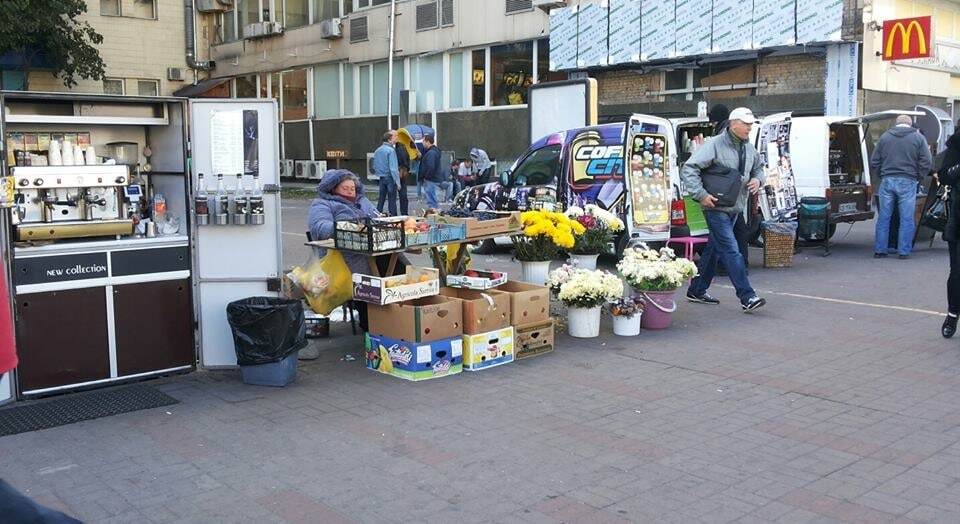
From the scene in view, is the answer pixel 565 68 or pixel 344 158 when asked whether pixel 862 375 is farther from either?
pixel 344 158

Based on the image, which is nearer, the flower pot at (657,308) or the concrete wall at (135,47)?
the flower pot at (657,308)

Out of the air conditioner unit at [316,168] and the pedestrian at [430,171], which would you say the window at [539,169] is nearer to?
the pedestrian at [430,171]

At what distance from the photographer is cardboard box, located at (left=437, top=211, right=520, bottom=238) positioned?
295 inches

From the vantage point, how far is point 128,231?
21.5 feet

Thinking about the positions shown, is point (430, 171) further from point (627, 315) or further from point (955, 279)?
point (955, 279)

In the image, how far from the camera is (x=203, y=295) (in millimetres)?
6824

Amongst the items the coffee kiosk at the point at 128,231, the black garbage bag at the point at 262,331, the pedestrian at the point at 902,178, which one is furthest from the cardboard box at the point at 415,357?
the pedestrian at the point at 902,178

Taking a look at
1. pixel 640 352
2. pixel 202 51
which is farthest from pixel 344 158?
pixel 640 352

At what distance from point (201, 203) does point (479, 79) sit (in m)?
22.0

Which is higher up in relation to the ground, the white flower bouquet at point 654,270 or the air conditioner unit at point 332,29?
the air conditioner unit at point 332,29

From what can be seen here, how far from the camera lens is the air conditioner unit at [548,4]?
2525cm

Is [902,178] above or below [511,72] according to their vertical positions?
below

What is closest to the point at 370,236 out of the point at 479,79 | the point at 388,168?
the point at 388,168

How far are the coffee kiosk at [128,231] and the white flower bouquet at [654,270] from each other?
322 cm
